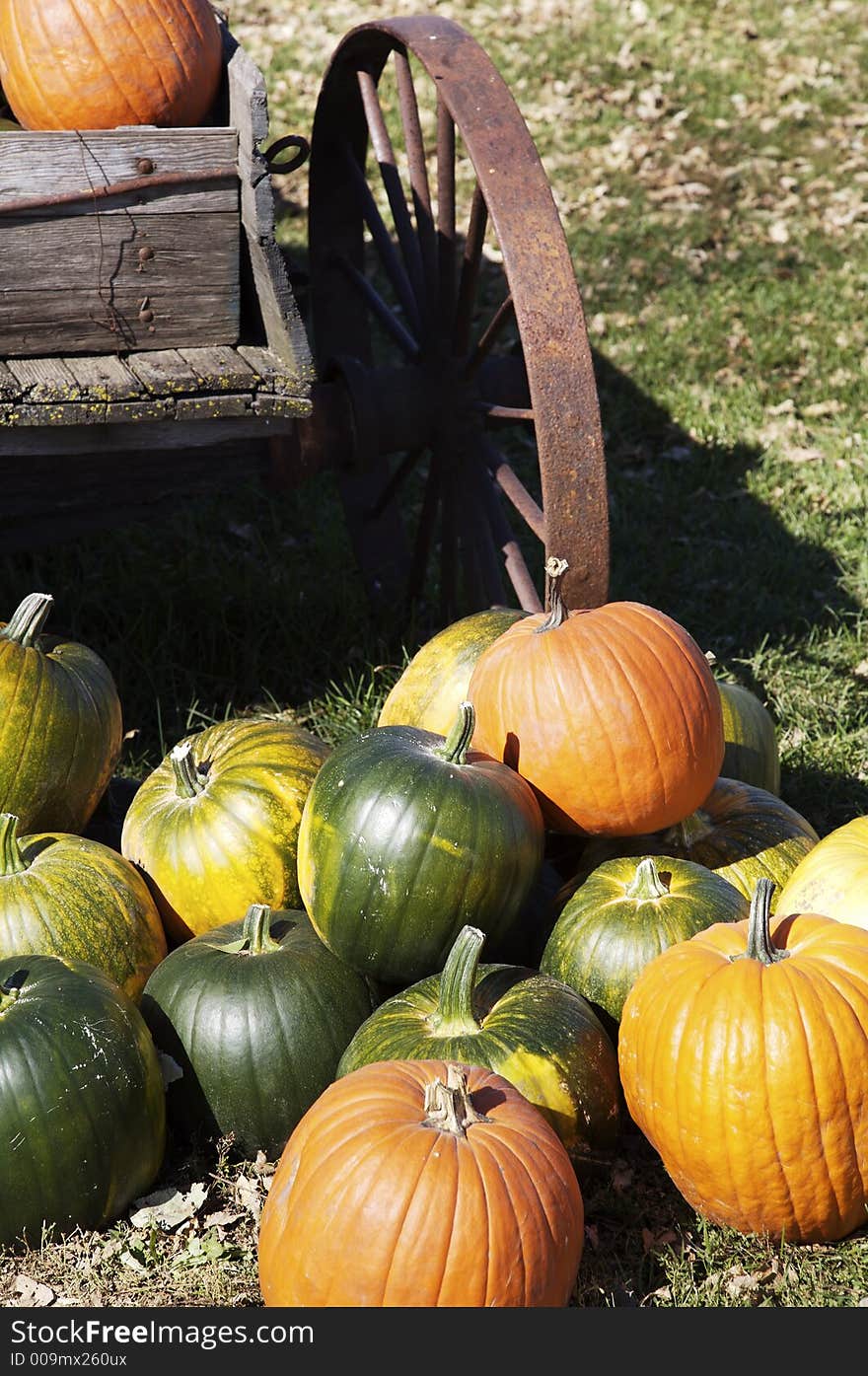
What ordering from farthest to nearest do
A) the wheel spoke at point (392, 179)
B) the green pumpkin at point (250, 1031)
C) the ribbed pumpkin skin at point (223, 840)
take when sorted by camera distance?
1. the wheel spoke at point (392, 179)
2. the ribbed pumpkin skin at point (223, 840)
3. the green pumpkin at point (250, 1031)

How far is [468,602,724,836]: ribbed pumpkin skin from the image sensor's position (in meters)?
3.04

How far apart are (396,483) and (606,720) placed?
2.01m

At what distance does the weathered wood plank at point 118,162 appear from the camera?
11.3 feet

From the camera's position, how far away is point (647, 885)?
291 centimetres

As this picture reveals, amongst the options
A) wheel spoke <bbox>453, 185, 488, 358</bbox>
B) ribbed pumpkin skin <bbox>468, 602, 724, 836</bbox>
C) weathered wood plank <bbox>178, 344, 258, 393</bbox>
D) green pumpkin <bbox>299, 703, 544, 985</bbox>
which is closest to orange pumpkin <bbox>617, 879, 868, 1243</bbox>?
green pumpkin <bbox>299, 703, 544, 985</bbox>

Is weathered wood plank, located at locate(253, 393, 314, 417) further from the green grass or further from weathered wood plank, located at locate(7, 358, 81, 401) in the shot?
the green grass

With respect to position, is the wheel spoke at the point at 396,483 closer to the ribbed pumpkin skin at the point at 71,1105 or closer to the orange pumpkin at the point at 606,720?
the orange pumpkin at the point at 606,720

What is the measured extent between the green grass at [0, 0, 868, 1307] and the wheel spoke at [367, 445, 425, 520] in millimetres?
332

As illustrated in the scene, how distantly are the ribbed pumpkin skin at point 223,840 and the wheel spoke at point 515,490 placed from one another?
1.00 m

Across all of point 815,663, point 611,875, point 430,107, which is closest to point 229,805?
point 611,875

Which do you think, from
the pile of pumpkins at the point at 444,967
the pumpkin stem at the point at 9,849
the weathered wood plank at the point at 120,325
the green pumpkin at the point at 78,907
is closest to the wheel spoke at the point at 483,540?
the pile of pumpkins at the point at 444,967

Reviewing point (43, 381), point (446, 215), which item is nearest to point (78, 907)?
point (43, 381)

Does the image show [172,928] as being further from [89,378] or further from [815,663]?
[815,663]

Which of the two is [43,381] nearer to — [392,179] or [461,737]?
[461,737]
